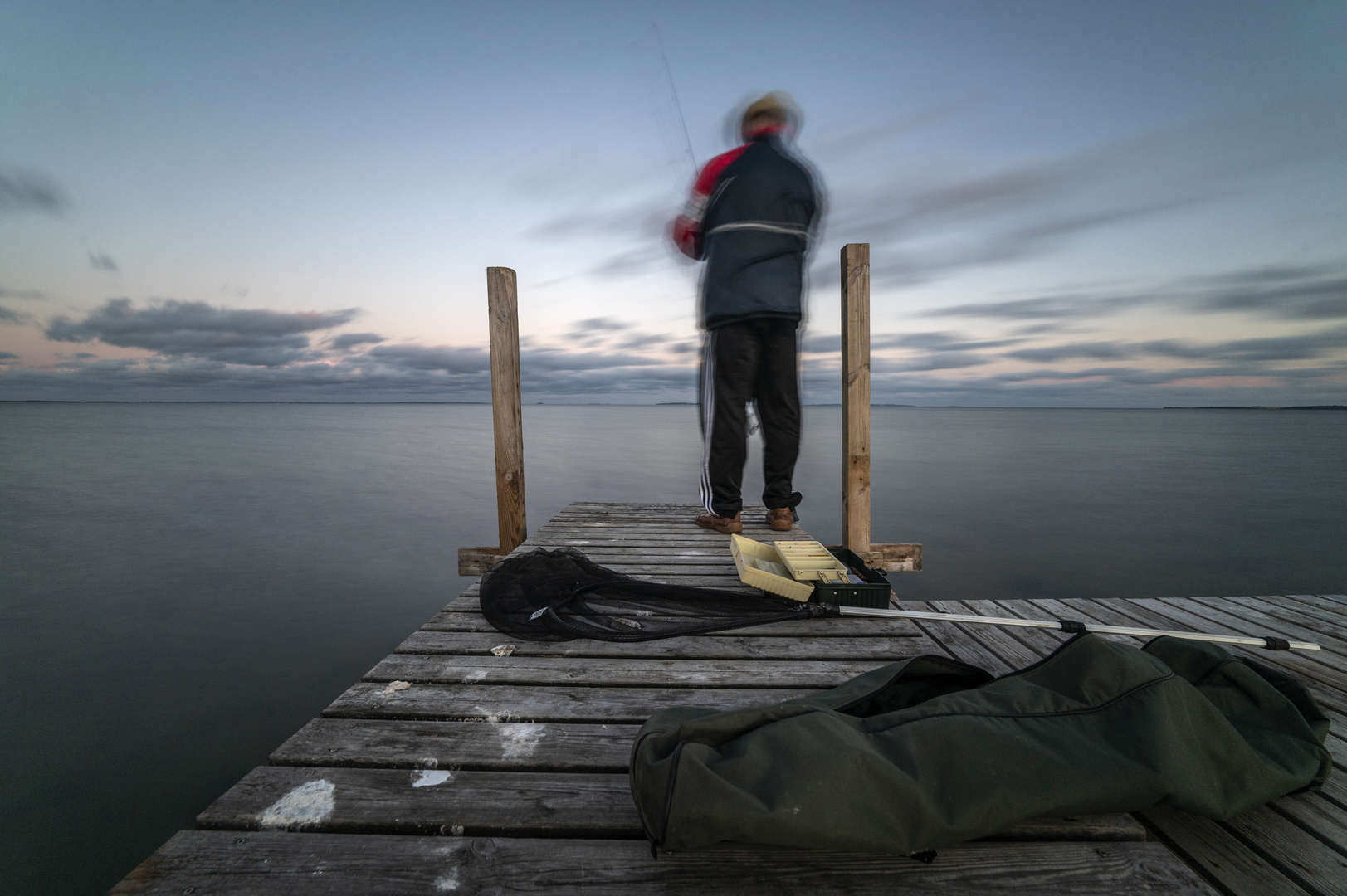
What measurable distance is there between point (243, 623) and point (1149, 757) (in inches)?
261

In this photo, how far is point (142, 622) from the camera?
5262 mm

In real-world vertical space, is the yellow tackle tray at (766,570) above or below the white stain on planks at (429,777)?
above

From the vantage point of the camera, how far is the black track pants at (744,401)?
11.6ft

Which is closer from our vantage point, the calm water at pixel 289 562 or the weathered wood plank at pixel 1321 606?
the weathered wood plank at pixel 1321 606

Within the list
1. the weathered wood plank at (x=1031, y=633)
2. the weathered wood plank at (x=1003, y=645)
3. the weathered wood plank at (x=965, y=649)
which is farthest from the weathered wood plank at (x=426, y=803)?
the weathered wood plank at (x=1003, y=645)

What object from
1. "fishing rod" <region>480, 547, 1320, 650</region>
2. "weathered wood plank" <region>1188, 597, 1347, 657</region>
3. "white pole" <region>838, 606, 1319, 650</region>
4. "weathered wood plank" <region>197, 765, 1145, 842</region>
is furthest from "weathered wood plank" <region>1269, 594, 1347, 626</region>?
"weathered wood plank" <region>197, 765, 1145, 842</region>

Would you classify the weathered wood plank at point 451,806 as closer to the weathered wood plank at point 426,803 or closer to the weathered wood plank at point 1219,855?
the weathered wood plank at point 426,803

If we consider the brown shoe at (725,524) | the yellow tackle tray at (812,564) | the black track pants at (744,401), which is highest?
the black track pants at (744,401)

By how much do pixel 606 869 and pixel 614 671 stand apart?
0.80 m

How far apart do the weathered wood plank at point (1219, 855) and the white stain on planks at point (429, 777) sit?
1.61 m

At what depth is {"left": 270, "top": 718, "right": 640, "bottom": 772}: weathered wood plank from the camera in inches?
52.4

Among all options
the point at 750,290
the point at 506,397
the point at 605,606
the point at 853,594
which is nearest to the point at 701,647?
the point at 605,606

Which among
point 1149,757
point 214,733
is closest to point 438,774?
point 1149,757

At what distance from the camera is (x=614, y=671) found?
72.2 inches
